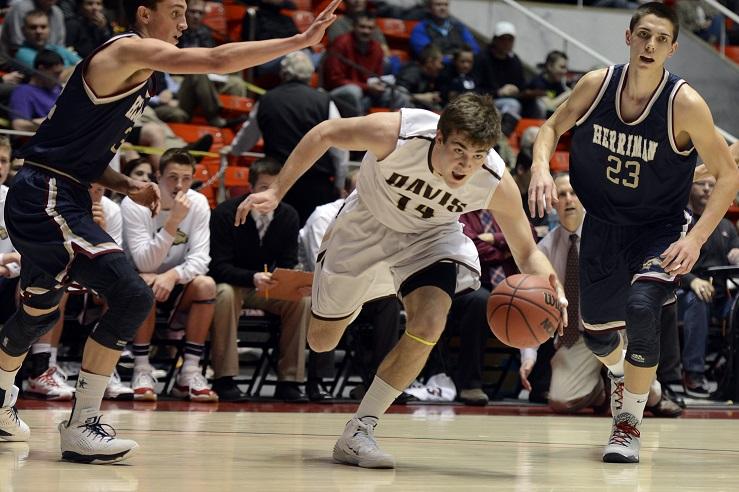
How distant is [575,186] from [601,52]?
8.41 metres

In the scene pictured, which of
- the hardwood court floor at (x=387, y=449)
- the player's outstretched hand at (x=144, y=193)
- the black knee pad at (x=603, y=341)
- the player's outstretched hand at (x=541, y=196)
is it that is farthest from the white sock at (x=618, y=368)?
the player's outstretched hand at (x=144, y=193)

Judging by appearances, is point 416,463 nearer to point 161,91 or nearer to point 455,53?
point 161,91

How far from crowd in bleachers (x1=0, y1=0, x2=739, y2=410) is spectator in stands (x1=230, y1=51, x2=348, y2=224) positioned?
0.5 inches

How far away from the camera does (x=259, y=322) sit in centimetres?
834

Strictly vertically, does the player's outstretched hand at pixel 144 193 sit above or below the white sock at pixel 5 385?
above

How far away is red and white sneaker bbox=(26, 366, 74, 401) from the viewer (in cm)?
746

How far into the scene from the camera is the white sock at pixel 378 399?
5.05 meters

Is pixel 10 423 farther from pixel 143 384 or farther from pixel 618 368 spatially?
pixel 618 368

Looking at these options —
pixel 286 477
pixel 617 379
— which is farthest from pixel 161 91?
pixel 286 477

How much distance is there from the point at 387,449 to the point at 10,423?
1678 mm

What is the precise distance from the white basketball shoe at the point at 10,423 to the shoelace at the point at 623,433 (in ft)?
8.56

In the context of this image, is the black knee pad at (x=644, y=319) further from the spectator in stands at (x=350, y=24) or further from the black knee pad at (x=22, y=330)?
the spectator in stands at (x=350, y=24)

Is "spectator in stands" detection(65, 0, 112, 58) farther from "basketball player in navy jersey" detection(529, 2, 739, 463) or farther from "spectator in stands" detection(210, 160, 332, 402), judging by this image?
"basketball player in navy jersey" detection(529, 2, 739, 463)

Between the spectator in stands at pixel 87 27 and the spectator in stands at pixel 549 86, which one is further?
the spectator in stands at pixel 549 86
